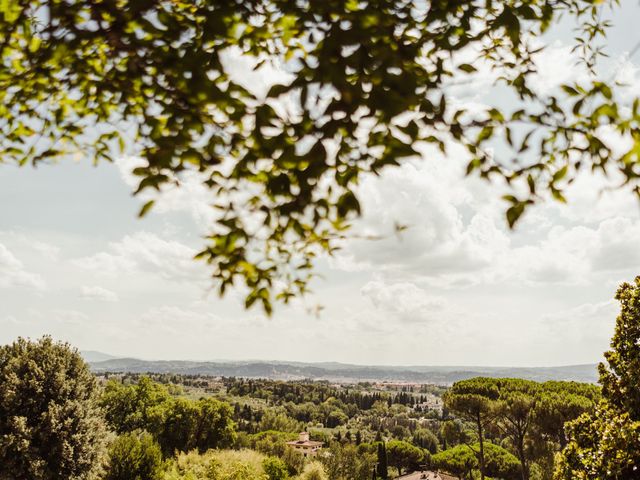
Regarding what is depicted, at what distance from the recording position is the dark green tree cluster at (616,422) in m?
8.09

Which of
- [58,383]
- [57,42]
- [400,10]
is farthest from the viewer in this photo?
[58,383]

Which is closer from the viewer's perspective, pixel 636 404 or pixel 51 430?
pixel 636 404

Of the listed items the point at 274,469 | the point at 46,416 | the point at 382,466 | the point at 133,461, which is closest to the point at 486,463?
the point at 382,466

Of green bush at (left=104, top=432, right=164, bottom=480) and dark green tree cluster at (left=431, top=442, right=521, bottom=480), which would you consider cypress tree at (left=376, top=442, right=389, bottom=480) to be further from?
green bush at (left=104, top=432, right=164, bottom=480)

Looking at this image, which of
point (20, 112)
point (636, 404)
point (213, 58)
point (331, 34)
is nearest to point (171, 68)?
point (213, 58)

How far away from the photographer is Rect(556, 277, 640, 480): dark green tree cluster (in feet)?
26.6

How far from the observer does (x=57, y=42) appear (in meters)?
2.82

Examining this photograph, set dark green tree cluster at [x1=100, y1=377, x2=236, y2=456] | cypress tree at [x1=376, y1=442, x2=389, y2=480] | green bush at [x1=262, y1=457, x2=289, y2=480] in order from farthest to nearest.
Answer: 1. cypress tree at [x1=376, y1=442, x2=389, y2=480]
2. dark green tree cluster at [x1=100, y1=377, x2=236, y2=456]
3. green bush at [x1=262, y1=457, x2=289, y2=480]

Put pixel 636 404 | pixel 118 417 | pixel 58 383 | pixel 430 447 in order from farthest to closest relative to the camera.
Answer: pixel 430 447
pixel 118 417
pixel 58 383
pixel 636 404

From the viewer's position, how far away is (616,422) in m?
8.57

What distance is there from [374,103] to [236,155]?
1454 millimetres

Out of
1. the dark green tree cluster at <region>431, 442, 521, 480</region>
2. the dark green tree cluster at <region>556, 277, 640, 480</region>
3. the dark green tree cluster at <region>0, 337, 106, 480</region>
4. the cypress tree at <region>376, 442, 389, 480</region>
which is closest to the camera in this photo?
the dark green tree cluster at <region>556, 277, 640, 480</region>

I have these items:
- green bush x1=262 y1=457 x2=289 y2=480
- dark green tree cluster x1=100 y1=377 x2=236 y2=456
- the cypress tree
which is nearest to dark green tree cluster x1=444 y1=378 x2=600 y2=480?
green bush x1=262 y1=457 x2=289 y2=480

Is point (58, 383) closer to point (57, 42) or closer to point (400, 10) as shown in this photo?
point (57, 42)
